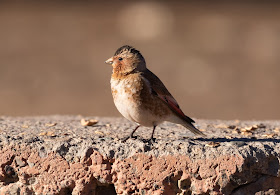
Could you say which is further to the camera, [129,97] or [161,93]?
[161,93]

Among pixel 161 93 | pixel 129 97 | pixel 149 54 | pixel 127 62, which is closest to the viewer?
pixel 129 97

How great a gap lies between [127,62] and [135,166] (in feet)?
3.01

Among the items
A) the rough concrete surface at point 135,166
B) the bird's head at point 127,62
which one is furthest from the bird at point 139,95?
the rough concrete surface at point 135,166

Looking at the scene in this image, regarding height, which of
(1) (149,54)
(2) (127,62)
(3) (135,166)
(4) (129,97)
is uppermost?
(1) (149,54)

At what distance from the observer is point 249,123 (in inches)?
218

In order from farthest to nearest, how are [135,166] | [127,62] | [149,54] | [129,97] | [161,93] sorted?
1. [149,54]
2. [127,62]
3. [161,93]
4. [129,97]
5. [135,166]

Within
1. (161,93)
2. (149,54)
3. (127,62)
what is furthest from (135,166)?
(149,54)

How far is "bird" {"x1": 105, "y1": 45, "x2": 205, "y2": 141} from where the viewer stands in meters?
4.37

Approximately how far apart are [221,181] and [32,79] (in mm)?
9429

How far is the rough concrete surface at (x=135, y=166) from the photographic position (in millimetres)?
3873

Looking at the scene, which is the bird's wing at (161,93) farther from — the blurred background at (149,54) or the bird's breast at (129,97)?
the blurred background at (149,54)

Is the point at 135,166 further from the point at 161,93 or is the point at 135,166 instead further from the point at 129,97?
the point at 161,93

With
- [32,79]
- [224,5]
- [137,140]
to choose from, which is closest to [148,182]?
[137,140]

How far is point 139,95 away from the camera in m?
4.38
